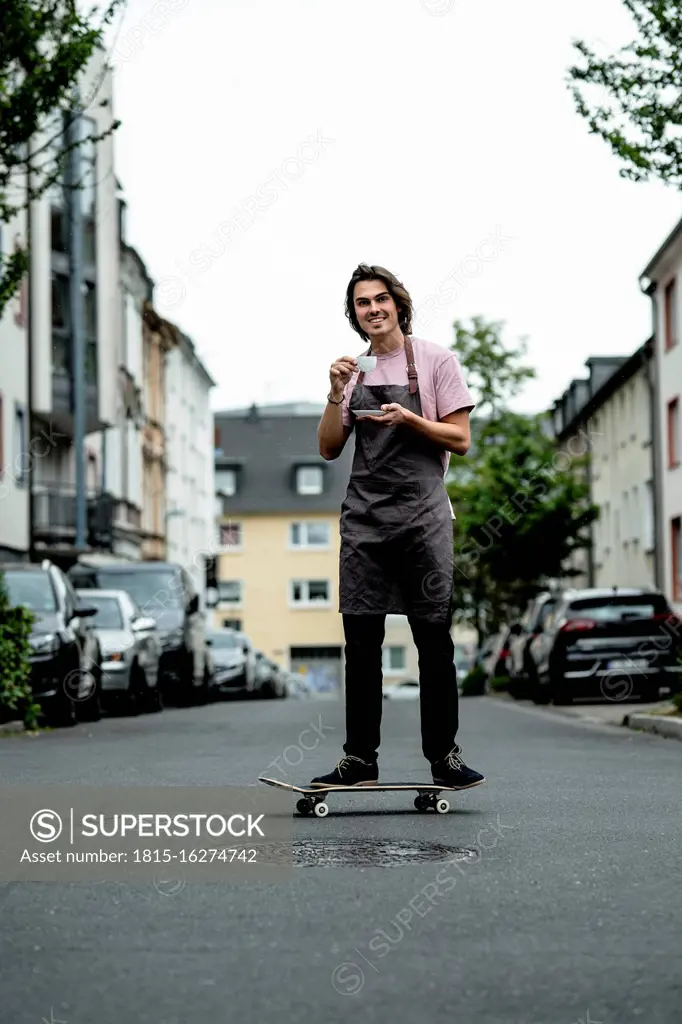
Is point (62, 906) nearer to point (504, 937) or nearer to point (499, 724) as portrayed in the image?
point (504, 937)

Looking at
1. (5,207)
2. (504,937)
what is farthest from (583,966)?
(5,207)

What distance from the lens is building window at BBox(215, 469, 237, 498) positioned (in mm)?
92125

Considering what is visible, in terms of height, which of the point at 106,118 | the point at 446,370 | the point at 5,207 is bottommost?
the point at 446,370

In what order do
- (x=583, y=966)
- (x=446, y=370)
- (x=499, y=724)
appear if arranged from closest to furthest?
1. (x=583, y=966)
2. (x=446, y=370)
3. (x=499, y=724)

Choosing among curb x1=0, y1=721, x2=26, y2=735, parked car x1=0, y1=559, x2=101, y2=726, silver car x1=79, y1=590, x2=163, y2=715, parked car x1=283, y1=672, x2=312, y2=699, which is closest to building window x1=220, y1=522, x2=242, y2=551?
parked car x1=283, y1=672, x2=312, y2=699

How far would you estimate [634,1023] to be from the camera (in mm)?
3432

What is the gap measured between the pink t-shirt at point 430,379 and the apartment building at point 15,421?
1065 inches

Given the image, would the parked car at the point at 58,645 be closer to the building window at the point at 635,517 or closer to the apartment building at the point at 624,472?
the apartment building at the point at 624,472

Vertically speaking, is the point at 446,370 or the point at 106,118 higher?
the point at 106,118

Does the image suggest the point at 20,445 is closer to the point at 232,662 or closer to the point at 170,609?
the point at 232,662

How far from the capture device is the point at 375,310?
6902mm

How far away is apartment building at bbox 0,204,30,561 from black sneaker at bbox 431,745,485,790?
90.1 ft

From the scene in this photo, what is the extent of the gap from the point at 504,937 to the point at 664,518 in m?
40.2

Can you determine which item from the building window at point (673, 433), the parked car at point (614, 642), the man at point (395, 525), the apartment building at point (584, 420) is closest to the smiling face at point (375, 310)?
the man at point (395, 525)
